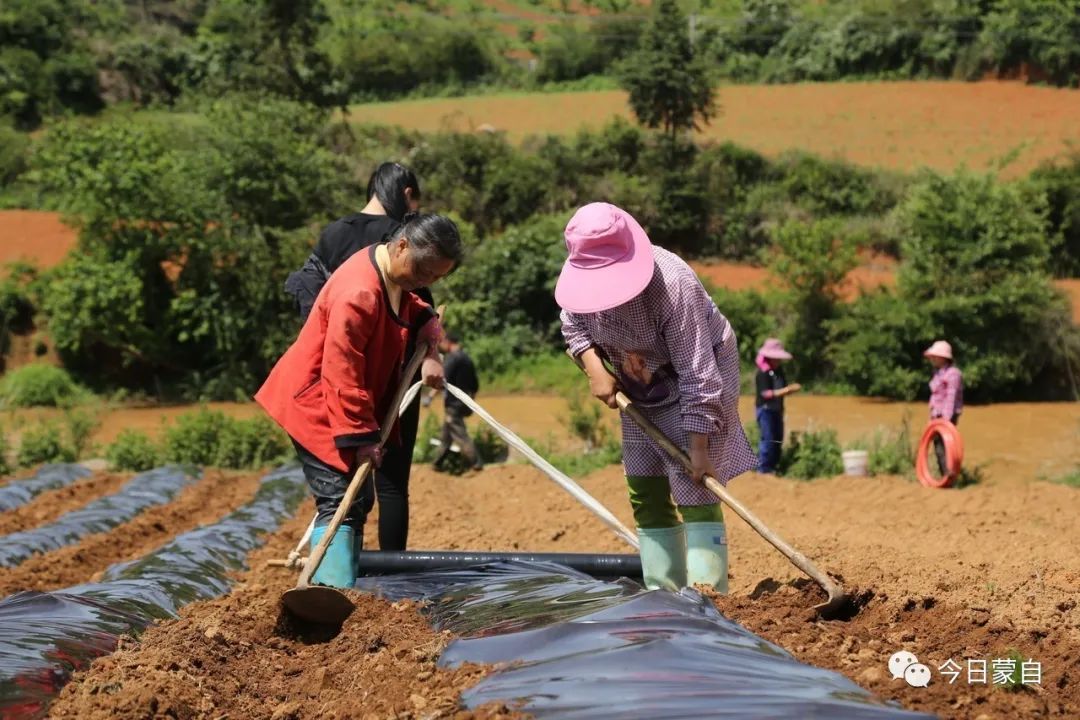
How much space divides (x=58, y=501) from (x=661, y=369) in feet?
24.7

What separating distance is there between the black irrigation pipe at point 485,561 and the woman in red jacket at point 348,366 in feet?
1.01

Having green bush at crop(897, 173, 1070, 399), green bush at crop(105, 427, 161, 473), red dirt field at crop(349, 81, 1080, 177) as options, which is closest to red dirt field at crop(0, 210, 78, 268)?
red dirt field at crop(349, 81, 1080, 177)

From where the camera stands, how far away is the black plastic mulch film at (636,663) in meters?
2.55

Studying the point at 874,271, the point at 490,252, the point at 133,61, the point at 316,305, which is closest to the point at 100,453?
the point at 490,252

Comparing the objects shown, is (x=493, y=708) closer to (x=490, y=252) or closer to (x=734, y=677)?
(x=734, y=677)

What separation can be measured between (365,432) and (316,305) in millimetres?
515

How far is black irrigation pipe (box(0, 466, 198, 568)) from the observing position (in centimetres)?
723

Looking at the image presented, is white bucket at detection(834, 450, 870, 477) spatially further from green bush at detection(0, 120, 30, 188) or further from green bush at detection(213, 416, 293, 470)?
green bush at detection(0, 120, 30, 188)

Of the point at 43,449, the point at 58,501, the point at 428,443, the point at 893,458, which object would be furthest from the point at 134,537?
the point at 893,458

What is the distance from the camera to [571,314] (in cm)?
417

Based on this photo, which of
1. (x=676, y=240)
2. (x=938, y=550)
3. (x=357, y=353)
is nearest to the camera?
(x=357, y=353)

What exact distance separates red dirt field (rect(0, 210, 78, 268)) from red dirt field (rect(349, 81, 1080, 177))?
964 cm

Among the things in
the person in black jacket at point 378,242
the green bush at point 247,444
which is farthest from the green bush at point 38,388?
the person in black jacket at point 378,242

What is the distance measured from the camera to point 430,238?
4129 millimetres
